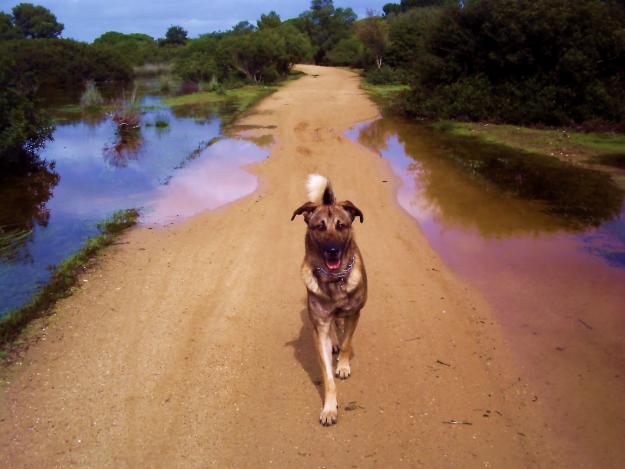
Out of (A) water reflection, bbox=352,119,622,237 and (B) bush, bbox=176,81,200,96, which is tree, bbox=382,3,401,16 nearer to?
(B) bush, bbox=176,81,200,96

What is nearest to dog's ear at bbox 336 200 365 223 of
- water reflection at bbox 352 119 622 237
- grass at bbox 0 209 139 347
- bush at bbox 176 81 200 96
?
grass at bbox 0 209 139 347

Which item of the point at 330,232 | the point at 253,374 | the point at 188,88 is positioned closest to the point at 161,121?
the point at 188,88

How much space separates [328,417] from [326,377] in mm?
358

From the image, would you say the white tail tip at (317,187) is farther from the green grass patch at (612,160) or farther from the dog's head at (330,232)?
the green grass patch at (612,160)

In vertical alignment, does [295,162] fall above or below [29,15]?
below

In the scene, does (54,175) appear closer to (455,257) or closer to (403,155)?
(403,155)

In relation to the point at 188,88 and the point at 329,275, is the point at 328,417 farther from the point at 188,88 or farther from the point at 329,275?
the point at 188,88

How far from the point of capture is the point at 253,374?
17.4ft

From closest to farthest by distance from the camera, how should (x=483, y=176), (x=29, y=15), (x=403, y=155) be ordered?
(x=483, y=176) < (x=403, y=155) < (x=29, y=15)

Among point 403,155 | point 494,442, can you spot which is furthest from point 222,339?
point 403,155

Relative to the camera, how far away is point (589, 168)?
519 inches

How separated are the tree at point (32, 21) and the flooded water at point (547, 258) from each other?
8010 cm

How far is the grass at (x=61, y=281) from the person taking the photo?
6250 mm

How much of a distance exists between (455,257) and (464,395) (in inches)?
143
